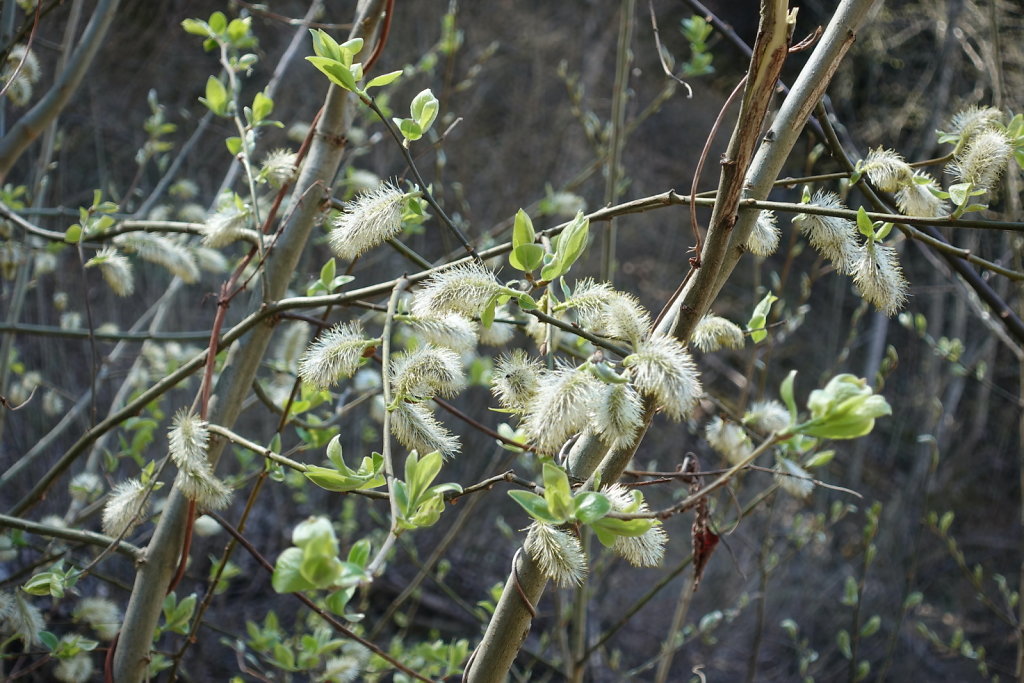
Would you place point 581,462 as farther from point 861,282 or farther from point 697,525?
point 861,282

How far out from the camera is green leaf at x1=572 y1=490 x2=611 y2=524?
2.20 feet

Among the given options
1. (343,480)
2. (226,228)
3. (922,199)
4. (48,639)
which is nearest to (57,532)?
(48,639)

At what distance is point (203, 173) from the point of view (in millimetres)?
4867

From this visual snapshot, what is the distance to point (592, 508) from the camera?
676mm

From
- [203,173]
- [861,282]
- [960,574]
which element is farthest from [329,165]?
[960,574]

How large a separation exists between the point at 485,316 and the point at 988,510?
621cm

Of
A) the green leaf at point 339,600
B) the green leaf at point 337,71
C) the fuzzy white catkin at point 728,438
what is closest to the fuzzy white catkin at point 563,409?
the green leaf at point 339,600

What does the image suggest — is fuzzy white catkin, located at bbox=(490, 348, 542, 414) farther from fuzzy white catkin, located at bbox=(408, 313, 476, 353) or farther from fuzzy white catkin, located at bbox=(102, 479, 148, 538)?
Answer: fuzzy white catkin, located at bbox=(102, 479, 148, 538)

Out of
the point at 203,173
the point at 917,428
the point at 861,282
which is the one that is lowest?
the point at 917,428

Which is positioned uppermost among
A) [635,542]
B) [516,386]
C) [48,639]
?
[516,386]

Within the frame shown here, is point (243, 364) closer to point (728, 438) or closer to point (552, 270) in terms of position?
point (552, 270)

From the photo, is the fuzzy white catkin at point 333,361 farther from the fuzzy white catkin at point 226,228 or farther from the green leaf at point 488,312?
the fuzzy white catkin at point 226,228

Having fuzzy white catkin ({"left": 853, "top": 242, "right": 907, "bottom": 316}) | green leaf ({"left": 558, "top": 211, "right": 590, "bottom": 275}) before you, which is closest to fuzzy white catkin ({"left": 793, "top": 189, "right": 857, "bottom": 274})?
fuzzy white catkin ({"left": 853, "top": 242, "right": 907, "bottom": 316})

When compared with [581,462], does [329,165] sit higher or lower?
higher
